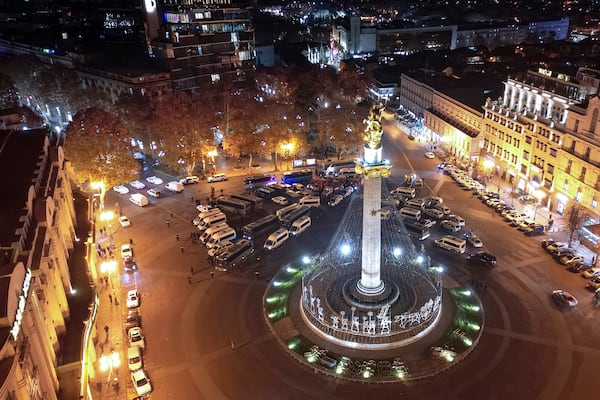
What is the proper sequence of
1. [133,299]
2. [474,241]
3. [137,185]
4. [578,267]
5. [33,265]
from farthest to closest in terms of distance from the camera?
1. [137,185]
2. [474,241]
3. [578,267]
4. [133,299]
5. [33,265]

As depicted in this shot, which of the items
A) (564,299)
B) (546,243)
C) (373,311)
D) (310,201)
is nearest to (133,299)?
(373,311)

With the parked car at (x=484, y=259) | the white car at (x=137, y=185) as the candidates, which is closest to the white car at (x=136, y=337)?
the parked car at (x=484, y=259)

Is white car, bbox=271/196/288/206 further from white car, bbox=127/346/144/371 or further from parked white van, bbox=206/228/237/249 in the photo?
white car, bbox=127/346/144/371

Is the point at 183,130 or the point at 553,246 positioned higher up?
the point at 183,130

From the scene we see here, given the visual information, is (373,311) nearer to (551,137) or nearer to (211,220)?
(211,220)

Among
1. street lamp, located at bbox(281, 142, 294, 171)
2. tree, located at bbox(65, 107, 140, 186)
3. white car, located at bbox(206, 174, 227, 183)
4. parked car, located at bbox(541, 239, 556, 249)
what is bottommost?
parked car, located at bbox(541, 239, 556, 249)

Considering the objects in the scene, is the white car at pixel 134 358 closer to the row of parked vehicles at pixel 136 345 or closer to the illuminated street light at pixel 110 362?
the row of parked vehicles at pixel 136 345

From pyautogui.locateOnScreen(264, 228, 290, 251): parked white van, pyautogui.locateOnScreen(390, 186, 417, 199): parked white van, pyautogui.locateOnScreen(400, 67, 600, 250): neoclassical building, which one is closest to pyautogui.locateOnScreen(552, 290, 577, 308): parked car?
pyautogui.locateOnScreen(400, 67, 600, 250): neoclassical building
